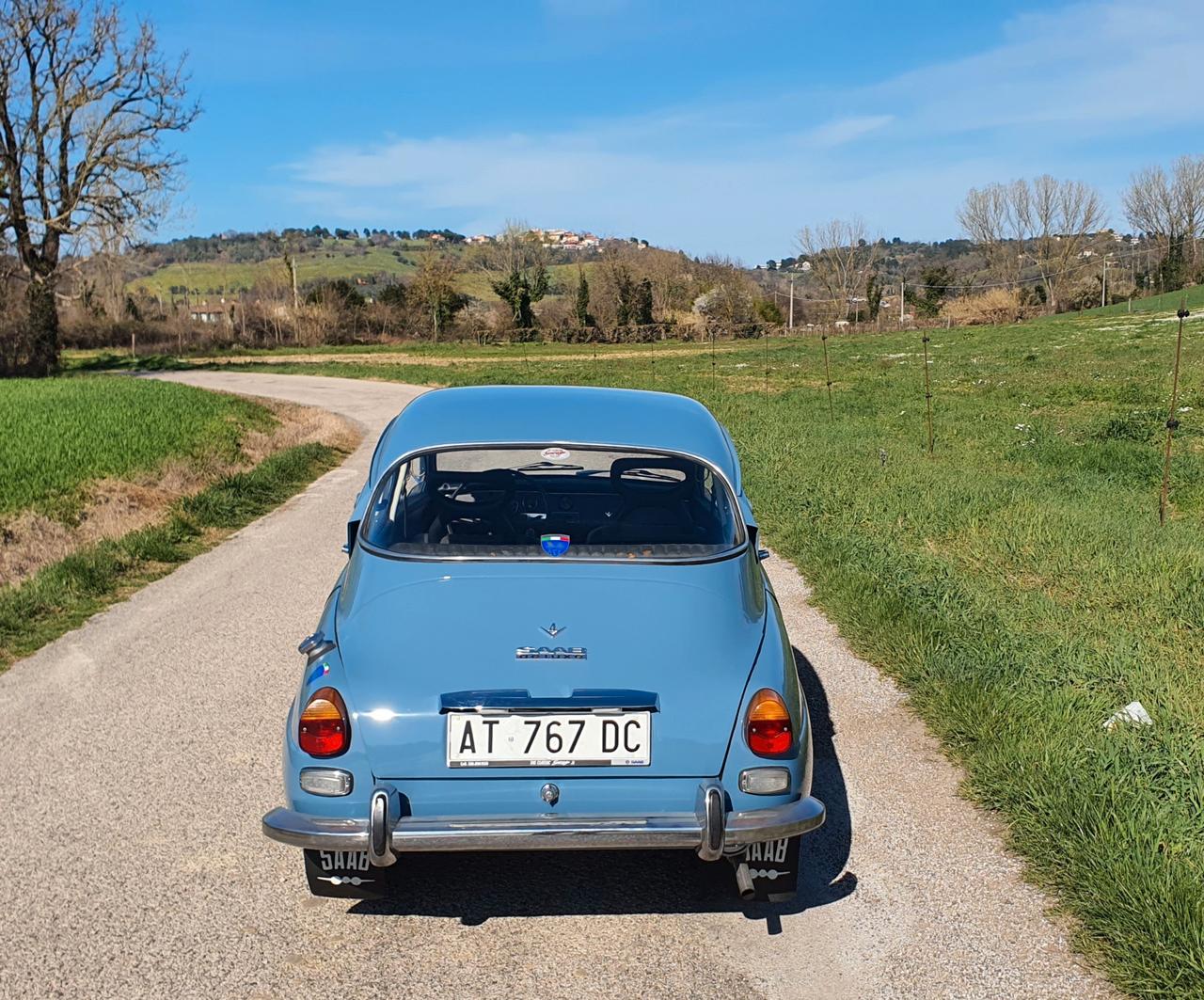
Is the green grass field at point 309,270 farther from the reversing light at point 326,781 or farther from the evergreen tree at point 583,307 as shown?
the reversing light at point 326,781

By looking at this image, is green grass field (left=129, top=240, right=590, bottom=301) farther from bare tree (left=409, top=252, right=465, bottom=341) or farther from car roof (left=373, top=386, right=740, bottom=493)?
car roof (left=373, top=386, right=740, bottom=493)

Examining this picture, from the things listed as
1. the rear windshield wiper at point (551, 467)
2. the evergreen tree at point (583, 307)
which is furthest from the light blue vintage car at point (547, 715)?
the evergreen tree at point (583, 307)

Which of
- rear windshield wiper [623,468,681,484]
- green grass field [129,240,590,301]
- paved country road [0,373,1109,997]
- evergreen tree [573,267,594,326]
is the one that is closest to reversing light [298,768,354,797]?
paved country road [0,373,1109,997]

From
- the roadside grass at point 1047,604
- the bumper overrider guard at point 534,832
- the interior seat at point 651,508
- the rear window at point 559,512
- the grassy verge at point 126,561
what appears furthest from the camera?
the grassy verge at point 126,561

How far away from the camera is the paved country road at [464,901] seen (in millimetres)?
3207

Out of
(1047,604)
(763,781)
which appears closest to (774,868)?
(763,781)

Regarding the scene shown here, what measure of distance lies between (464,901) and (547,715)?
0.87 metres

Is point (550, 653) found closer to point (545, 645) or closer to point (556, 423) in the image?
point (545, 645)

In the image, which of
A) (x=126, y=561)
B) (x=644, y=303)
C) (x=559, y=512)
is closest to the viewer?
(x=559, y=512)

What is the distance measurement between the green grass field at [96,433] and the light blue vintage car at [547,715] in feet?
31.3

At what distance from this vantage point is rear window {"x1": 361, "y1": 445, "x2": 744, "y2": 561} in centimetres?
412

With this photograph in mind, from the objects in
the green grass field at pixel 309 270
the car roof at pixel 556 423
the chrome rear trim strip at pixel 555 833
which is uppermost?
the green grass field at pixel 309 270

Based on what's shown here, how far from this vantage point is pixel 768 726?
3424mm

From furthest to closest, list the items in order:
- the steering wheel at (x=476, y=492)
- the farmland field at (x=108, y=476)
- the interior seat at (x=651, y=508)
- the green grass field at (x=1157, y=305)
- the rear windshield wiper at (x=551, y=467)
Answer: the green grass field at (x=1157, y=305) → the farmland field at (x=108, y=476) → the rear windshield wiper at (x=551, y=467) → the steering wheel at (x=476, y=492) → the interior seat at (x=651, y=508)
